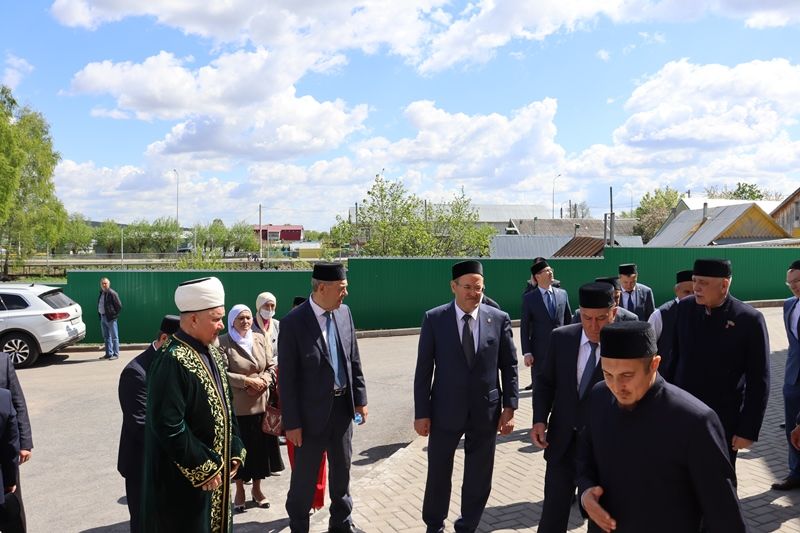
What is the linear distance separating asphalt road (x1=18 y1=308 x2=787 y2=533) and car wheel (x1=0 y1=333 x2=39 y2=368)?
0.25 m

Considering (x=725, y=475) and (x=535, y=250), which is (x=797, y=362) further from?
(x=535, y=250)

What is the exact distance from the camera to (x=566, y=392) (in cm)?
424

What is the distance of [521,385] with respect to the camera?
1098cm

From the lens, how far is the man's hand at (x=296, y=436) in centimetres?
480

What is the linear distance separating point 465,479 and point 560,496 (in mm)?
847

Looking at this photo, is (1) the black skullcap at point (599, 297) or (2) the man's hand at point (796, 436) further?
(2) the man's hand at point (796, 436)

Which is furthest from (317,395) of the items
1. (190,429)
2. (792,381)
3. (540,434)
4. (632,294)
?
(632,294)

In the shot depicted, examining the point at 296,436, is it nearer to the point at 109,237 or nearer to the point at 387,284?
the point at 387,284

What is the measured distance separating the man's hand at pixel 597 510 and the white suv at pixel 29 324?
14.0 meters

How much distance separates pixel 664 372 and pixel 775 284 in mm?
23493

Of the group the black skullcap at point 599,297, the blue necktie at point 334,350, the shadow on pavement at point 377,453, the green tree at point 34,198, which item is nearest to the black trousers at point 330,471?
the blue necktie at point 334,350

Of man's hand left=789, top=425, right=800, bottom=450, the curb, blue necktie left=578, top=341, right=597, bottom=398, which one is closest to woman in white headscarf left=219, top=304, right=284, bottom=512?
blue necktie left=578, top=341, right=597, bottom=398

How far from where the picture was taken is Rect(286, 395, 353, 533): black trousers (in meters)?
4.86

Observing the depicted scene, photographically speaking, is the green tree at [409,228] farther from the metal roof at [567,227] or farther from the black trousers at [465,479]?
the metal roof at [567,227]
